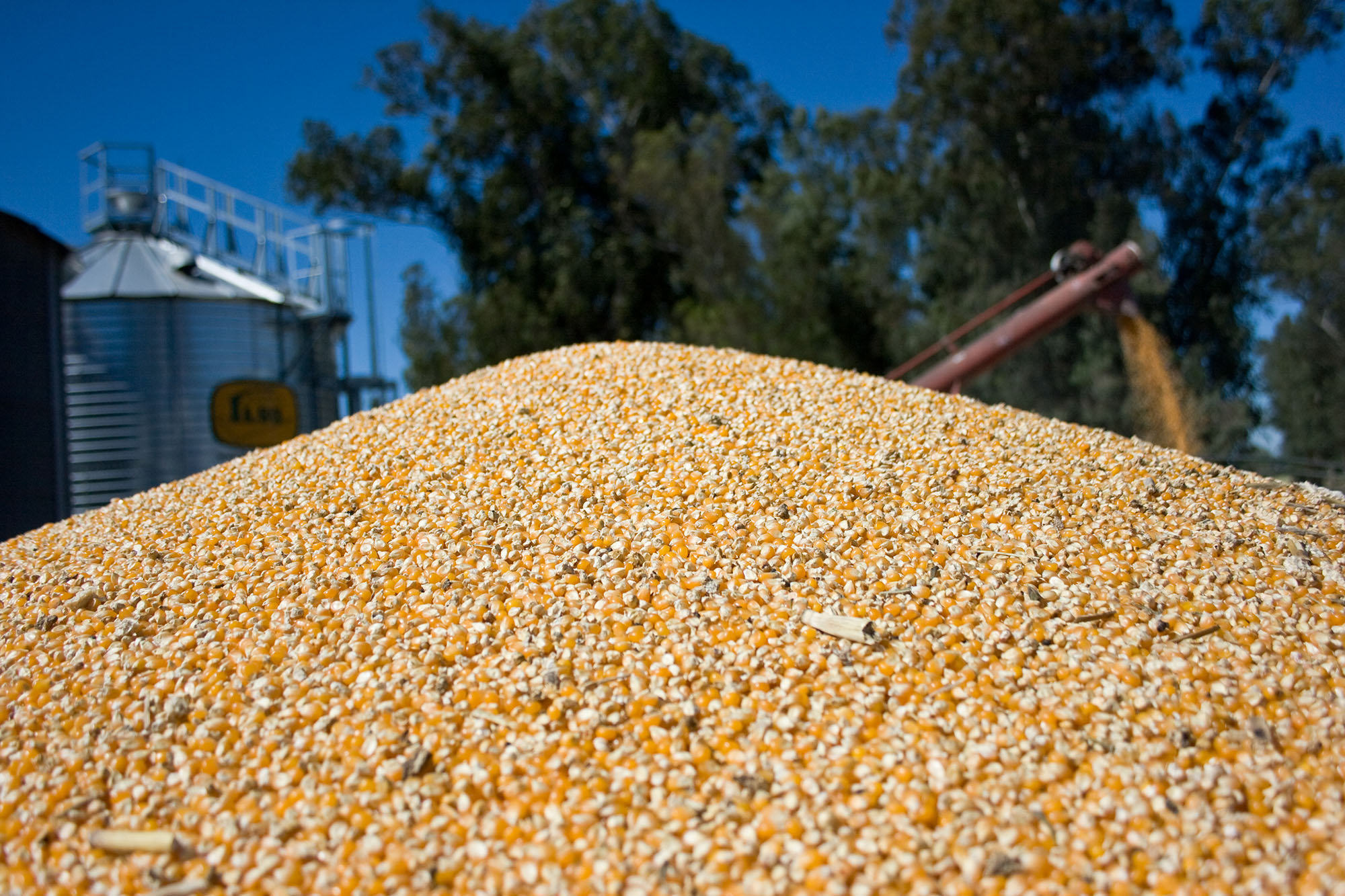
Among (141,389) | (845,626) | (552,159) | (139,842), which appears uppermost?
(552,159)

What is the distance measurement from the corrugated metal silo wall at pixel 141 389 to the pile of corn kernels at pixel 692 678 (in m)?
5.91

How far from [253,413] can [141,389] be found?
1.12m

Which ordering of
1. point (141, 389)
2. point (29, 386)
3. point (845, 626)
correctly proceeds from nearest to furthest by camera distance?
point (845, 626) < point (29, 386) < point (141, 389)

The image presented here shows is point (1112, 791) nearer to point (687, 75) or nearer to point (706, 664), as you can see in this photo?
point (706, 664)

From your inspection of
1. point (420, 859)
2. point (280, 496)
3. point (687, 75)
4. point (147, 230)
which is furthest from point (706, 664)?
point (687, 75)

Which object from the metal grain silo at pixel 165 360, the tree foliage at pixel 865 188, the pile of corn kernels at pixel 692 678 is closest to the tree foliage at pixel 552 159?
the tree foliage at pixel 865 188

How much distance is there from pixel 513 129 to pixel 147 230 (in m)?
9.68

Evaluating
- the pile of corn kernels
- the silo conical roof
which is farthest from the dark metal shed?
the pile of corn kernels

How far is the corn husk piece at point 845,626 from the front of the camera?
2.59 meters

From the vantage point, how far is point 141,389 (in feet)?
30.5

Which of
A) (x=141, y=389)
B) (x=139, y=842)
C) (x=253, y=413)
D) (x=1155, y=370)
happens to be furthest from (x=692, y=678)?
(x=141, y=389)

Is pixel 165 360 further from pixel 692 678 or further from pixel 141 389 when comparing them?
pixel 692 678

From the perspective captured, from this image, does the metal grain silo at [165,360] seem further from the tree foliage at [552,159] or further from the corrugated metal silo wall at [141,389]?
the tree foliage at [552,159]

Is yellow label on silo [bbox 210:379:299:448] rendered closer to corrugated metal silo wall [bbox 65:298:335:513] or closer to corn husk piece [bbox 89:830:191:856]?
corrugated metal silo wall [bbox 65:298:335:513]
